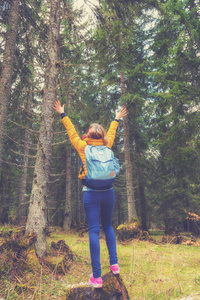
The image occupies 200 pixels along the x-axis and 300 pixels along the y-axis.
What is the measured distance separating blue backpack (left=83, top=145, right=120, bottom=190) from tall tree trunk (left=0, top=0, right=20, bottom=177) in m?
4.93

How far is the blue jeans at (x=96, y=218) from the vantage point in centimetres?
249

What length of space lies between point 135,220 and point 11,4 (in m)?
12.1

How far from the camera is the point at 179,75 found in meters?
10.3

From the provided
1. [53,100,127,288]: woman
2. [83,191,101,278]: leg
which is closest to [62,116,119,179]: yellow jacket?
[53,100,127,288]: woman

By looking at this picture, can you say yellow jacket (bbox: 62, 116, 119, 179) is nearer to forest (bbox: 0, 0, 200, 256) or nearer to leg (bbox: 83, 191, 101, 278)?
leg (bbox: 83, 191, 101, 278)

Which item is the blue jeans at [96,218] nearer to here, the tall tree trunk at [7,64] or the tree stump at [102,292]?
the tree stump at [102,292]

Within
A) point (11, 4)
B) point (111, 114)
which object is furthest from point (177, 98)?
point (11, 4)

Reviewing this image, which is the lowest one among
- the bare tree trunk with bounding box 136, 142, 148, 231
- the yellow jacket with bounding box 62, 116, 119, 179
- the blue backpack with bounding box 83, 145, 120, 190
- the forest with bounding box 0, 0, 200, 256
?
the bare tree trunk with bounding box 136, 142, 148, 231

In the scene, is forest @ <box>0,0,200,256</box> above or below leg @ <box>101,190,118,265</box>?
above

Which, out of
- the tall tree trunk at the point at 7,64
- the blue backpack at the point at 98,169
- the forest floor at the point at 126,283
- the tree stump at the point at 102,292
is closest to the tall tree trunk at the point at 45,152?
the forest floor at the point at 126,283

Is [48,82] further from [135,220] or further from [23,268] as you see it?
[135,220]

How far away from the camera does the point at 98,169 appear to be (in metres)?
2.53

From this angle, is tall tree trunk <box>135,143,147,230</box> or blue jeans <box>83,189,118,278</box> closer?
blue jeans <box>83,189,118,278</box>

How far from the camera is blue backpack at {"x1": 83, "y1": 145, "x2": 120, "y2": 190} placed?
252 cm
